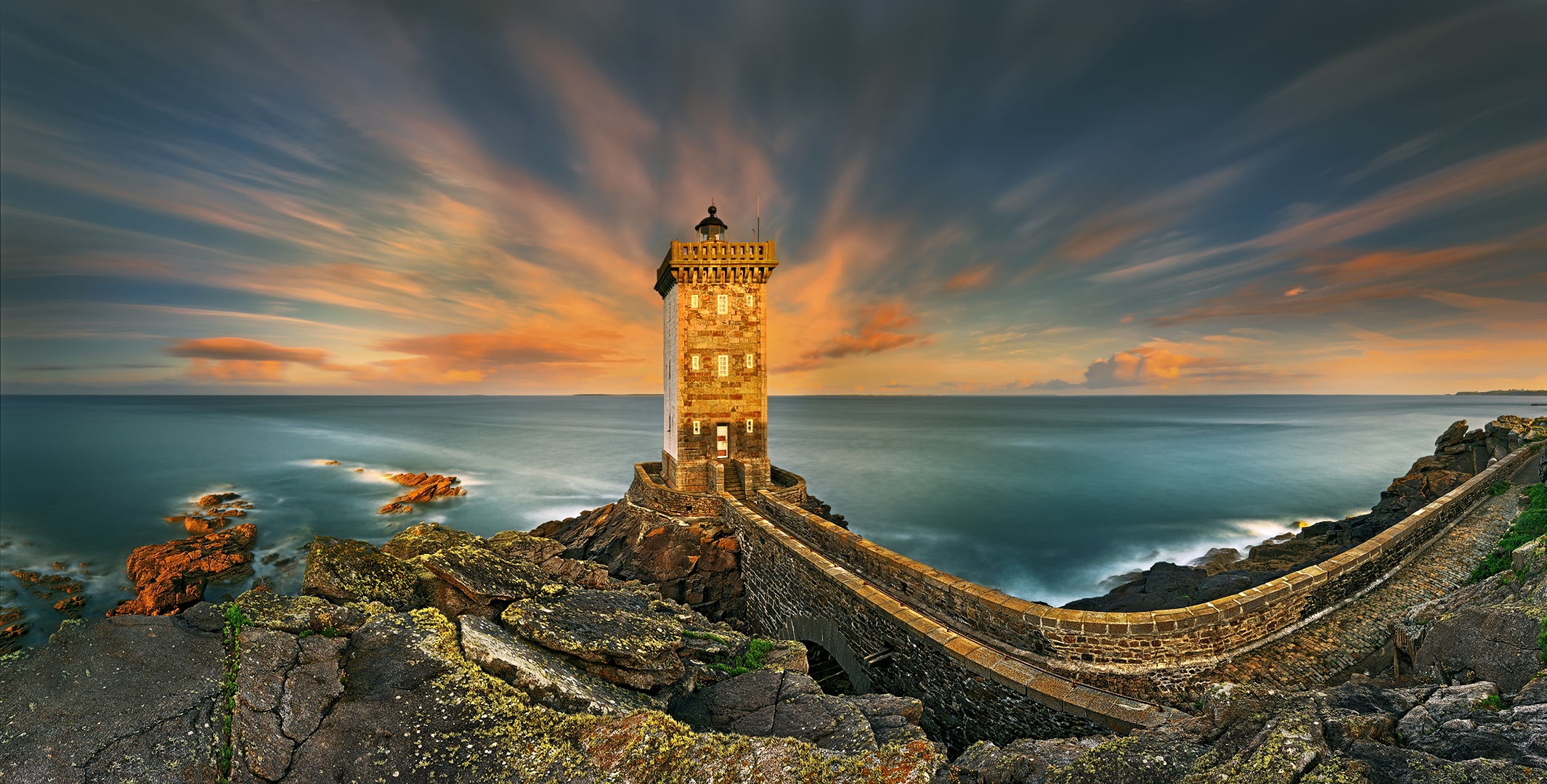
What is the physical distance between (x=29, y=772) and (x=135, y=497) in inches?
1868

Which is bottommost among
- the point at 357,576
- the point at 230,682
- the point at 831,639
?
the point at 831,639

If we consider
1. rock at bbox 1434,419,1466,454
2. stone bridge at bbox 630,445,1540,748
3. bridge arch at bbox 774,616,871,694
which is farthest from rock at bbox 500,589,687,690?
rock at bbox 1434,419,1466,454

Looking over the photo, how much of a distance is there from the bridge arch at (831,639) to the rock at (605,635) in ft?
16.7

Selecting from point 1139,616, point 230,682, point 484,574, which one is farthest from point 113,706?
point 1139,616

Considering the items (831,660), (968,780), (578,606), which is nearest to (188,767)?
(578,606)

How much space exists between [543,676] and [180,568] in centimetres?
2580

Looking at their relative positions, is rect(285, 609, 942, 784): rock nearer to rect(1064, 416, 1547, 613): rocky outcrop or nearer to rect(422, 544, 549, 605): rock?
rect(422, 544, 549, 605): rock

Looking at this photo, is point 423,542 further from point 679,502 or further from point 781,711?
point 679,502

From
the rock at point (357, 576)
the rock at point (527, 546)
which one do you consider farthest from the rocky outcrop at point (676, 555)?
the rock at point (357, 576)

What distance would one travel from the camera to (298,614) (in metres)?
4.04

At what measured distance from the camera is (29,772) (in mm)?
2730

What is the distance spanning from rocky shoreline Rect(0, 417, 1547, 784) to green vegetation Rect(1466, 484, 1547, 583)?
251 inches

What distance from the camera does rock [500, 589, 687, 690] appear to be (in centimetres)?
472

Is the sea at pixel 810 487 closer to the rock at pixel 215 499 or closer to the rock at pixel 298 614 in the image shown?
the rock at pixel 215 499
